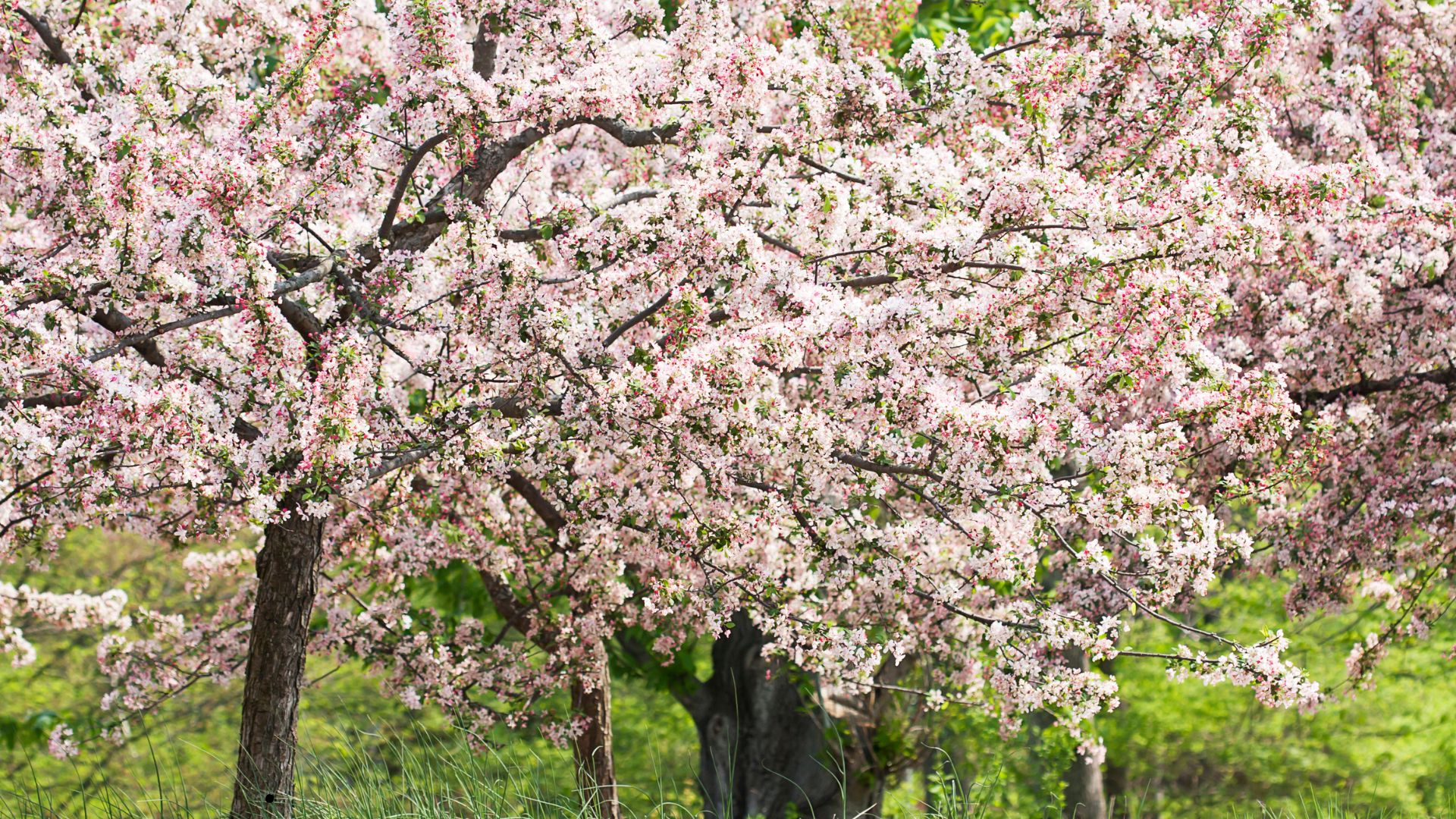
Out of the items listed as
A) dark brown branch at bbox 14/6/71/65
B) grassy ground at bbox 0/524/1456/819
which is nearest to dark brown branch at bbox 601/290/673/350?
dark brown branch at bbox 14/6/71/65

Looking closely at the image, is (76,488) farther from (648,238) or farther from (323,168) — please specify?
(648,238)

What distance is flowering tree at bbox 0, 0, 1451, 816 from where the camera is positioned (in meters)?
6.22

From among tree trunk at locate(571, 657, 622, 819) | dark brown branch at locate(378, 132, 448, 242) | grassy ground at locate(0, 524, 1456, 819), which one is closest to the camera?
dark brown branch at locate(378, 132, 448, 242)

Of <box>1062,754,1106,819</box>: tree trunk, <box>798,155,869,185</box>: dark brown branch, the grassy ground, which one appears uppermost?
<box>798,155,869,185</box>: dark brown branch

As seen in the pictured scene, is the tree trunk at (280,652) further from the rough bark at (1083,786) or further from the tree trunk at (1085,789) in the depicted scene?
the tree trunk at (1085,789)

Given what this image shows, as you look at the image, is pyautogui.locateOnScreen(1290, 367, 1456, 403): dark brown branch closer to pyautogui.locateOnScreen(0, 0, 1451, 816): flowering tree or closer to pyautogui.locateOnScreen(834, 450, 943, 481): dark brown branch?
pyautogui.locateOnScreen(0, 0, 1451, 816): flowering tree

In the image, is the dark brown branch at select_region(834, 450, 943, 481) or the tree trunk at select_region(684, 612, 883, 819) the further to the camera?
the tree trunk at select_region(684, 612, 883, 819)

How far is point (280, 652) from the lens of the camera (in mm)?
7594

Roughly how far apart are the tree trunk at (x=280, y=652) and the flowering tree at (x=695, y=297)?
0.07 ft

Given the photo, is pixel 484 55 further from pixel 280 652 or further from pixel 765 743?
pixel 765 743

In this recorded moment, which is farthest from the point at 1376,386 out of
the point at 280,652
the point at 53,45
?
the point at 53,45

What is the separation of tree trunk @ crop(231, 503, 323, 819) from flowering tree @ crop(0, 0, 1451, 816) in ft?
0.07

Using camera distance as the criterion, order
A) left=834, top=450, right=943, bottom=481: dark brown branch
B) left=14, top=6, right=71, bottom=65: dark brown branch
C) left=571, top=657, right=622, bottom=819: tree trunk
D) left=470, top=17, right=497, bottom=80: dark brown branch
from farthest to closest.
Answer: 1. left=571, top=657, right=622, bottom=819: tree trunk
2. left=470, top=17, right=497, bottom=80: dark brown branch
3. left=14, top=6, right=71, bottom=65: dark brown branch
4. left=834, top=450, right=943, bottom=481: dark brown branch

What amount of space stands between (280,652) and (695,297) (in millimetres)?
3293
